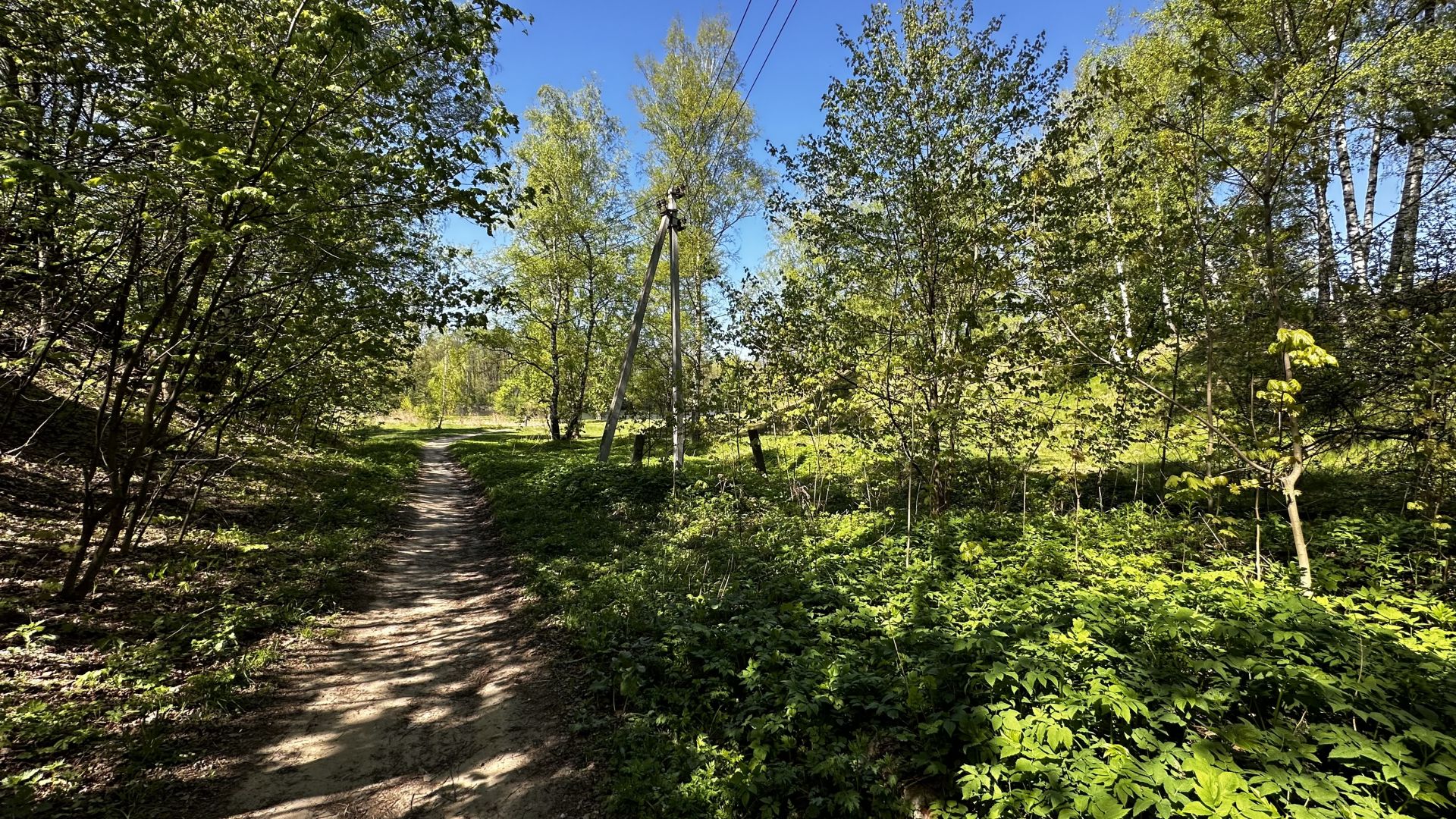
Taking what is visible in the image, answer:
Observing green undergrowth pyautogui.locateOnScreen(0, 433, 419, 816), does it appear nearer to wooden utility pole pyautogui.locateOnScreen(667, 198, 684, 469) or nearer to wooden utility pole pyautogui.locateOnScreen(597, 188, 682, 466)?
wooden utility pole pyautogui.locateOnScreen(597, 188, 682, 466)

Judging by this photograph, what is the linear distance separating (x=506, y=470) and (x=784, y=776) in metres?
15.3

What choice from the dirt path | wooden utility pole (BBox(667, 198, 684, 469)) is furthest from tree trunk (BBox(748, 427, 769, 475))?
the dirt path

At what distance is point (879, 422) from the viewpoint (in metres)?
8.89

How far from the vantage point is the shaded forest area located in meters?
3.36

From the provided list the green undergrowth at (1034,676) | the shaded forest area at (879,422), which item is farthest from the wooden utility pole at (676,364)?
the green undergrowth at (1034,676)

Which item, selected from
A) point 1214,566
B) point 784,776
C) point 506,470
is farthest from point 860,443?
point 506,470

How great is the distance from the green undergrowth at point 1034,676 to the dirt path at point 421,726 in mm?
546

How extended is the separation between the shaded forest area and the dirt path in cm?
57

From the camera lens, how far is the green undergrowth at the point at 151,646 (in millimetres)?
3609

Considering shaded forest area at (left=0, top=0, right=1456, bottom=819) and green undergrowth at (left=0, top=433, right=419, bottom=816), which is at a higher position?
shaded forest area at (left=0, top=0, right=1456, bottom=819)

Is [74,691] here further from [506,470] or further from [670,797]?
[506,470]

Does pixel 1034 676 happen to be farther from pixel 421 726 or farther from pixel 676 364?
pixel 676 364

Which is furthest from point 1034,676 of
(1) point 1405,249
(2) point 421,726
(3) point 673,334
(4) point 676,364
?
(3) point 673,334

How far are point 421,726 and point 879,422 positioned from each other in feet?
23.0
